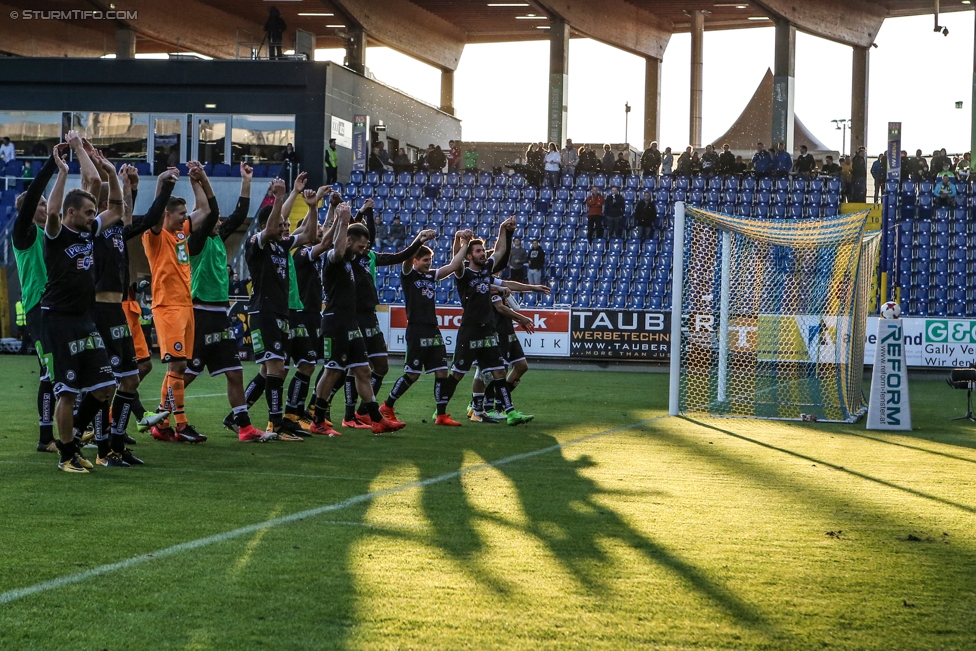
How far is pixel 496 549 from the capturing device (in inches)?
225

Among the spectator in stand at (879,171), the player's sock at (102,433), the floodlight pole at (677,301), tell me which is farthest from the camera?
the spectator in stand at (879,171)

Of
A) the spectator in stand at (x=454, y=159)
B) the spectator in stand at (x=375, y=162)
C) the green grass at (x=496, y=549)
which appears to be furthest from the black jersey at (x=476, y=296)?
the spectator in stand at (x=375, y=162)

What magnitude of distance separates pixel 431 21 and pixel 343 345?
3364 centimetres

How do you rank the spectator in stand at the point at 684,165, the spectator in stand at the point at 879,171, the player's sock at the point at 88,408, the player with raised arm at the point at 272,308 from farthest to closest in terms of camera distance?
the spectator in stand at the point at 684,165
the spectator in stand at the point at 879,171
the player with raised arm at the point at 272,308
the player's sock at the point at 88,408

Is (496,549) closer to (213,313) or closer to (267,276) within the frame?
(213,313)

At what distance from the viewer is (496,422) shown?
1295cm

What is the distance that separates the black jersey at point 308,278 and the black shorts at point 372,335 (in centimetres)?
54

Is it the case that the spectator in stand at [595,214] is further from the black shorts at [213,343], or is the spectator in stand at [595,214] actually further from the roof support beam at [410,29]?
the black shorts at [213,343]

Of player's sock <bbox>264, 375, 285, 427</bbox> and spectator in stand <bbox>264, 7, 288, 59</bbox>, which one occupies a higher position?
spectator in stand <bbox>264, 7, 288, 59</bbox>

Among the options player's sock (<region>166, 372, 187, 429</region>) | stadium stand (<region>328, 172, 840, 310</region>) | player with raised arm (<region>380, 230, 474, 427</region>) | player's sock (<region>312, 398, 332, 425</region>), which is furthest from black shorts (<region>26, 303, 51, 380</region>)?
stadium stand (<region>328, 172, 840, 310</region>)

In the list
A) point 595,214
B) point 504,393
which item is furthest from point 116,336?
point 595,214

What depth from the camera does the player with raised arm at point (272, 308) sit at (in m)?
10.5

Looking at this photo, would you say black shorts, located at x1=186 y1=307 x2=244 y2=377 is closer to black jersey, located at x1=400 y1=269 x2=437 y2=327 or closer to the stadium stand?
black jersey, located at x1=400 y1=269 x2=437 y2=327

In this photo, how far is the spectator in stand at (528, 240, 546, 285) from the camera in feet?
92.3
